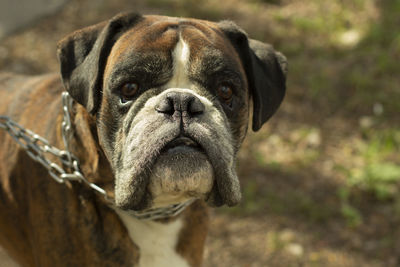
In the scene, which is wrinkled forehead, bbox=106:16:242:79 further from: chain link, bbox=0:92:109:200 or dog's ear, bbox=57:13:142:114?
chain link, bbox=0:92:109:200

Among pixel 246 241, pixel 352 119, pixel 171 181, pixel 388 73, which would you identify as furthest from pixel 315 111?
pixel 171 181

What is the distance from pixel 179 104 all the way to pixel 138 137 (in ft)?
0.74

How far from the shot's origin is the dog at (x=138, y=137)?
2223 mm

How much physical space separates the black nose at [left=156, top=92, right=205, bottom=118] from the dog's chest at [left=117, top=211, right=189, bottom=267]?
675 mm

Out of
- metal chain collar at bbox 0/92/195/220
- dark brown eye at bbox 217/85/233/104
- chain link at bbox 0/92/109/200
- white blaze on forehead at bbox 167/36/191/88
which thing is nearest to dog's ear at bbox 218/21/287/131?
dark brown eye at bbox 217/85/233/104

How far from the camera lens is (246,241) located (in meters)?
4.13

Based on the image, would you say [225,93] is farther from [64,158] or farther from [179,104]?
[64,158]

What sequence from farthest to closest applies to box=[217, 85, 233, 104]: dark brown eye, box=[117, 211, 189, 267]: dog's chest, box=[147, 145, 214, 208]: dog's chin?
box=[117, 211, 189, 267]: dog's chest, box=[217, 85, 233, 104]: dark brown eye, box=[147, 145, 214, 208]: dog's chin

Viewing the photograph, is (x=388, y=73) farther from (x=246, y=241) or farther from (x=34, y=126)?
(x=34, y=126)

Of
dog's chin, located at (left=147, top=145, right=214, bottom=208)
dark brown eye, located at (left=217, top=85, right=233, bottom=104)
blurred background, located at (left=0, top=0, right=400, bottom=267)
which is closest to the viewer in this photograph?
dog's chin, located at (left=147, top=145, right=214, bottom=208)

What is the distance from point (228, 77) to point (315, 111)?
3256 millimetres

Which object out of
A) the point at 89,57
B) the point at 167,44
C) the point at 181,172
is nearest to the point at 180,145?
the point at 181,172

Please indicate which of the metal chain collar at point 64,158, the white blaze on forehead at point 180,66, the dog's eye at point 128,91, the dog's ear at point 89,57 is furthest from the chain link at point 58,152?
the white blaze on forehead at point 180,66

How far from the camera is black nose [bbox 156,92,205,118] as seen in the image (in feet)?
7.27
